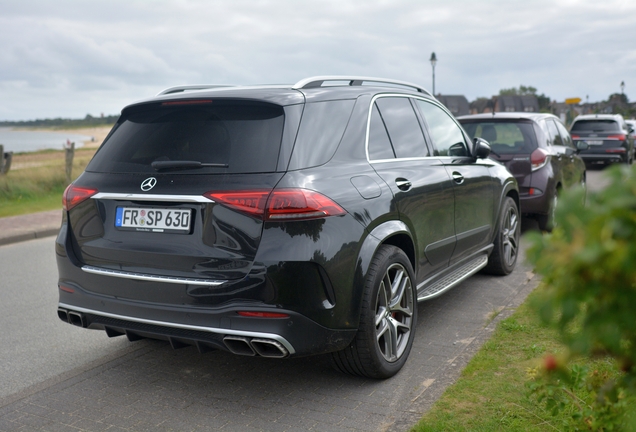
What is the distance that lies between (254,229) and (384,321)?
1.12 metres

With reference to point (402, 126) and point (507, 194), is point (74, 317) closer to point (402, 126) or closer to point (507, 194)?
point (402, 126)

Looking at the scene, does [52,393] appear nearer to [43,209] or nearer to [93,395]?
[93,395]

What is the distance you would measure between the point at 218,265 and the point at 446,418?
1423 millimetres

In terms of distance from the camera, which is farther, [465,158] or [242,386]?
[465,158]

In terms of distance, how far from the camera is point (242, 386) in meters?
4.11

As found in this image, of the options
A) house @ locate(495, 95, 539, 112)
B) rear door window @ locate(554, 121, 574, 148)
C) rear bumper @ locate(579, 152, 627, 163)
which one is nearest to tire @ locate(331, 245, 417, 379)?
rear door window @ locate(554, 121, 574, 148)

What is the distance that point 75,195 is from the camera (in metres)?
4.11

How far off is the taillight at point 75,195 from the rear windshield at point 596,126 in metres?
20.0

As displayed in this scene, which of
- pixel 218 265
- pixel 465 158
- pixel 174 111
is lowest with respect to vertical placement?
pixel 218 265

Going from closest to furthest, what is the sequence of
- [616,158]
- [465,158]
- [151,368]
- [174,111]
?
[174,111], [151,368], [465,158], [616,158]

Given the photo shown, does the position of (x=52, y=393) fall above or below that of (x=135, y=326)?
below

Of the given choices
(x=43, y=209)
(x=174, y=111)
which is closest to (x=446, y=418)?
(x=174, y=111)

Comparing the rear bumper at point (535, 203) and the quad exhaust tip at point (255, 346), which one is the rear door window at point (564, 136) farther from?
the quad exhaust tip at point (255, 346)

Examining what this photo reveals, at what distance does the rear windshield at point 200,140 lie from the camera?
3.66 metres
